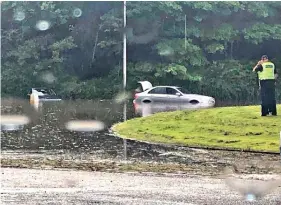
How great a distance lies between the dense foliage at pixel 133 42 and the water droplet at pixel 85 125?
17701 mm

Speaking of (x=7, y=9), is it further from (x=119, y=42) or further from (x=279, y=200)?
(x=279, y=200)

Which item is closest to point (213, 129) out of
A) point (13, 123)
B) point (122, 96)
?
point (13, 123)

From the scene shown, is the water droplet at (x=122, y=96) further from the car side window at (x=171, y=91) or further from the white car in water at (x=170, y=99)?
the car side window at (x=171, y=91)

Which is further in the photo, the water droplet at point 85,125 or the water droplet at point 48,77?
the water droplet at point 48,77

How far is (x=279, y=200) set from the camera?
24.6 ft

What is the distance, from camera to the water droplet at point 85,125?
1704 centimetres

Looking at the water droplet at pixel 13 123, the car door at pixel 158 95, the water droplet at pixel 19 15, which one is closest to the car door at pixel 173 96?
the car door at pixel 158 95

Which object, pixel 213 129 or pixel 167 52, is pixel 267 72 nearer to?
pixel 213 129

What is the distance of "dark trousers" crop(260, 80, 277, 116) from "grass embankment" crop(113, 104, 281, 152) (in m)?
0.30

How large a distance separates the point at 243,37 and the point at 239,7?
2123 millimetres

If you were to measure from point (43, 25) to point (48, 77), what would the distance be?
4.25m

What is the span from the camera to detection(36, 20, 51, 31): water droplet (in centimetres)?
4031

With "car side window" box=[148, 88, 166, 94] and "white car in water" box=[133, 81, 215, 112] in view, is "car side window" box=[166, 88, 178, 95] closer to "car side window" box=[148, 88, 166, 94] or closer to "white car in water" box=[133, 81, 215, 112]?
"white car in water" box=[133, 81, 215, 112]

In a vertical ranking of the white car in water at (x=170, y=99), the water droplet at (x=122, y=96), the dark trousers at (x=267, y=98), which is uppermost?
the dark trousers at (x=267, y=98)
